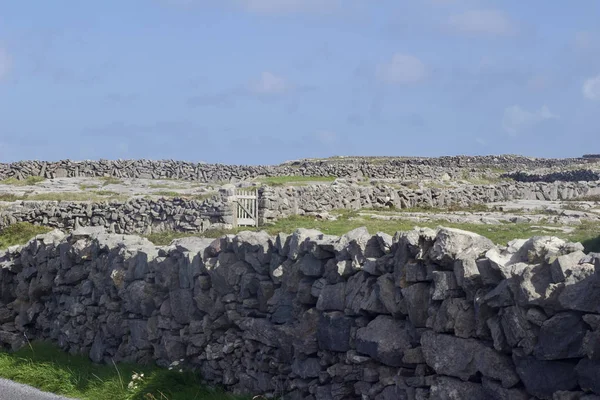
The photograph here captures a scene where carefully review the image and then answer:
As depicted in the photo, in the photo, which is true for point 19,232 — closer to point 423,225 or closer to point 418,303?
point 423,225

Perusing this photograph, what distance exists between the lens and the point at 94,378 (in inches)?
556

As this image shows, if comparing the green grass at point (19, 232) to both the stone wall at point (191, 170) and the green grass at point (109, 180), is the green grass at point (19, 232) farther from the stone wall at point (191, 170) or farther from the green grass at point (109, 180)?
the stone wall at point (191, 170)

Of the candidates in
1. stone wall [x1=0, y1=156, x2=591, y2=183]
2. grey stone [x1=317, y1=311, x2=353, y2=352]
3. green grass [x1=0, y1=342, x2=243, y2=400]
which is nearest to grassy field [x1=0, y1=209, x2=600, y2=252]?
green grass [x1=0, y1=342, x2=243, y2=400]

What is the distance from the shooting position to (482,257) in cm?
868

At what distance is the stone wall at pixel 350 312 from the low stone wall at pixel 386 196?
20.1m

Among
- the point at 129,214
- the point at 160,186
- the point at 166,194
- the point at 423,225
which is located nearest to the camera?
the point at 423,225

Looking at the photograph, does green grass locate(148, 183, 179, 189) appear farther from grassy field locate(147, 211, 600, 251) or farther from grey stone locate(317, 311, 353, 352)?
grey stone locate(317, 311, 353, 352)

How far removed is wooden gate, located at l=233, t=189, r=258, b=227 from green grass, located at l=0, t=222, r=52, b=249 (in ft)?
25.4

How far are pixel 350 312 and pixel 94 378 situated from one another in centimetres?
583

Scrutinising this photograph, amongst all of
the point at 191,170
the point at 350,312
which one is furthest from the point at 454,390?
the point at 191,170

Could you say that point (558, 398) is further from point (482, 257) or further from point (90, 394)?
point (90, 394)

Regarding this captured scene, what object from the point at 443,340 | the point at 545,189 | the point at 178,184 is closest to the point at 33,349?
the point at 443,340

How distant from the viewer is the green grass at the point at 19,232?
110 ft

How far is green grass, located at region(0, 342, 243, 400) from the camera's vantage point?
12586 millimetres
